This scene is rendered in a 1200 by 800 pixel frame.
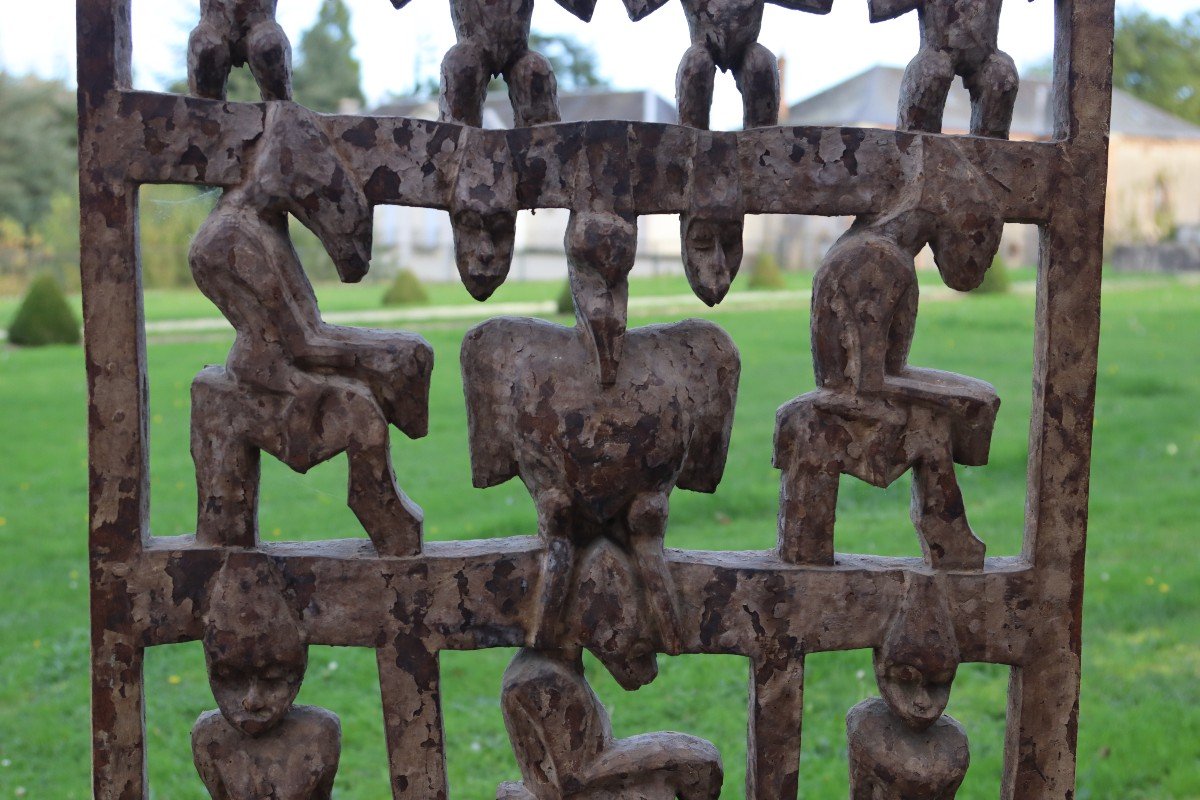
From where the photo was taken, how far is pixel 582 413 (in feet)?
5.94

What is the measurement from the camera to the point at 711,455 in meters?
1.91

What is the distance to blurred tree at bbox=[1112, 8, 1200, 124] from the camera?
117ft

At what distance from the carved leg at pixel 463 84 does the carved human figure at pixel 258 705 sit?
745mm

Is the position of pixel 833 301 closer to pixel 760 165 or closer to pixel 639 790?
pixel 760 165

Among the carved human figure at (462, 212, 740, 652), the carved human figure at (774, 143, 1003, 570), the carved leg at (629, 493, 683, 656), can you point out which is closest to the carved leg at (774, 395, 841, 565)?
the carved human figure at (774, 143, 1003, 570)

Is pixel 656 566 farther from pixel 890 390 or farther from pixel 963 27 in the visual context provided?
pixel 963 27

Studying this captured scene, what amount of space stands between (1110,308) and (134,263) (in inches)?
540

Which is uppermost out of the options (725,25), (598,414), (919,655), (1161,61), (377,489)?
(1161,61)

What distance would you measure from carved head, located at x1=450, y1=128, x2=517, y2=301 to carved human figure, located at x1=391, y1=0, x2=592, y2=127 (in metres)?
0.06

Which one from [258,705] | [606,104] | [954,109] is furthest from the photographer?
[954,109]

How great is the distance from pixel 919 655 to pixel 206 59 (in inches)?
56.8

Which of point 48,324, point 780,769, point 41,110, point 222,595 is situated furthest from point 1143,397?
point 41,110

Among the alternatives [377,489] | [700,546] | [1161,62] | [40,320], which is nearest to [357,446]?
[377,489]

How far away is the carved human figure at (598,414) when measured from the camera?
181 centimetres
